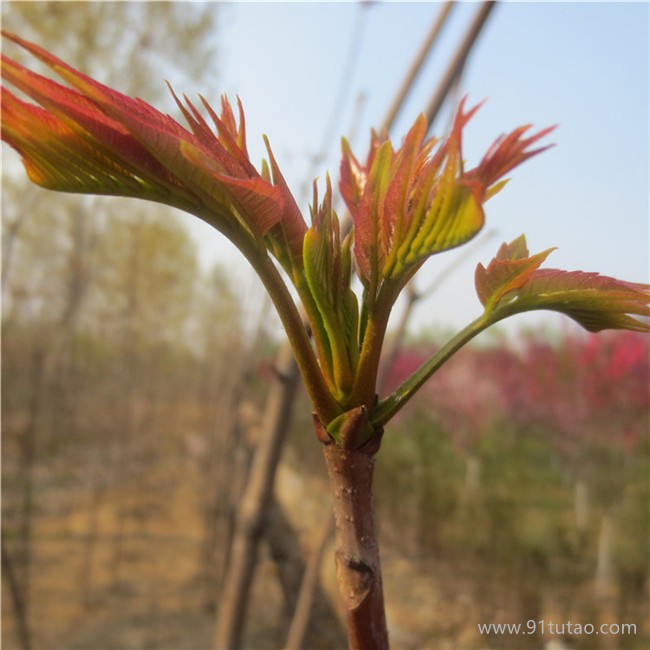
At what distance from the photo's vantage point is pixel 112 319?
575cm

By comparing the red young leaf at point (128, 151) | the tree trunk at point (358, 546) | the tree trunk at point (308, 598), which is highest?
the red young leaf at point (128, 151)

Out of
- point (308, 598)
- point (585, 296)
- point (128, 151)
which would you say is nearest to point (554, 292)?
point (585, 296)

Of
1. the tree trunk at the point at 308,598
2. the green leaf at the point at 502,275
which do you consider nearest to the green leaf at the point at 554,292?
the green leaf at the point at 502,275

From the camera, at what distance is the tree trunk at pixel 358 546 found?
7.8 inches

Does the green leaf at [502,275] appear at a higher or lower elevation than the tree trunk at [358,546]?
higher

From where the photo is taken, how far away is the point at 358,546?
20cm

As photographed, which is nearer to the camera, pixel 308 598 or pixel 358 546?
pixel 358 546

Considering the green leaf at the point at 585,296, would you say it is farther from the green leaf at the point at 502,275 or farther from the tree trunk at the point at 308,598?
the tree trunk at the point at 308,598

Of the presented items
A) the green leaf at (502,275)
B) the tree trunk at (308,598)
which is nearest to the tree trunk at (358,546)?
the green leaf at (502,275)

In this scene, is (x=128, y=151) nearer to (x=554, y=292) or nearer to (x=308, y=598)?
(x=554, y=292)

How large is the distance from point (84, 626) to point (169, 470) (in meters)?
3.28

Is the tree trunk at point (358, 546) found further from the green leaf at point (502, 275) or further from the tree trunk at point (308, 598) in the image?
the tree trunk at point (308, 598)

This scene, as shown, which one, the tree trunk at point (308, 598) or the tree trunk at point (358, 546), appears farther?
the tree trunk at point (308, 598)

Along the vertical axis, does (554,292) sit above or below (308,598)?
above
